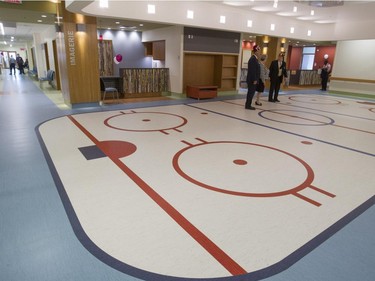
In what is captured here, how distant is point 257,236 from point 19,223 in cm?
215

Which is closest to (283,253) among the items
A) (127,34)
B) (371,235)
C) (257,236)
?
(257,236)

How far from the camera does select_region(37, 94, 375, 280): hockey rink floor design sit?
210cm

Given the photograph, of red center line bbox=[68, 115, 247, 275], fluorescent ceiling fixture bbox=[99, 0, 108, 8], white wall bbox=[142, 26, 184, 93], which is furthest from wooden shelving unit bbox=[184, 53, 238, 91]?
red center line bbox=[68, 115, 247, 275]

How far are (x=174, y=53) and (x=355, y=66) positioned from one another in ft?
31.1

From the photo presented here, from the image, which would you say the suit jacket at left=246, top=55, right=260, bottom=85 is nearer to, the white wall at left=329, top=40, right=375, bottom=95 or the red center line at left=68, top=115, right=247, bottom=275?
the red center line at left=68, top=115, right=247, bottom=275

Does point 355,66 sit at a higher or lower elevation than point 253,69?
higher

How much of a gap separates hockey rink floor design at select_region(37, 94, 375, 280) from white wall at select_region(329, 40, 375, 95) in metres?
8.70

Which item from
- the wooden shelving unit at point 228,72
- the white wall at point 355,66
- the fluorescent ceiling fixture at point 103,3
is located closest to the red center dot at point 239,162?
the fluorescent ceiling fixture at point 103,3

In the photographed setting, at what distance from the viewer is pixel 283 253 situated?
83.4 inches

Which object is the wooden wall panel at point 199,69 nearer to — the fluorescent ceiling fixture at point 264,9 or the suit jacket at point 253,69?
the fluorescent ceiling fixture at point 264,9

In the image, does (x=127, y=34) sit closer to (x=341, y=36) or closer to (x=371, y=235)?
(x=341, y=36)

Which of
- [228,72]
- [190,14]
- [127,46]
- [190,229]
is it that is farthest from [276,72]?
[190,229]

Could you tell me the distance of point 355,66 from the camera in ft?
44.4

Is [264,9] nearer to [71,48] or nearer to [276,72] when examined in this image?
[276,72]
